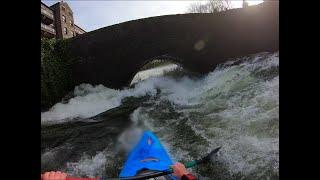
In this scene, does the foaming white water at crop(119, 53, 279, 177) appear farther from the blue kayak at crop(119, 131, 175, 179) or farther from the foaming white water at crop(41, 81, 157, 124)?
the blue kayak at crop(119, 131, 175, 179)

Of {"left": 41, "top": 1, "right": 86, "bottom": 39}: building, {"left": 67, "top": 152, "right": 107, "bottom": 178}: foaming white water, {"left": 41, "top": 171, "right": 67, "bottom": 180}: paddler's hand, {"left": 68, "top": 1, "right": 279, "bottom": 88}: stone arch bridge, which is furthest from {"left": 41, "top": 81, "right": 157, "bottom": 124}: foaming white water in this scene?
{"left": 41, "top": 171, "right": 67, "bottom": 180}: paddler's hand

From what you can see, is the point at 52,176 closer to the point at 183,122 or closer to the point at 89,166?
the point at 89,166

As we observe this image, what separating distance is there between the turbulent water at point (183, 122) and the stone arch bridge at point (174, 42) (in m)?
0.23

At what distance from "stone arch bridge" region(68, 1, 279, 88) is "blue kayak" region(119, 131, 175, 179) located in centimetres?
218

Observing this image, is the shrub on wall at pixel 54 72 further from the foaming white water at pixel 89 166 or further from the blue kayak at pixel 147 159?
the blue kayak at pixel 147 159

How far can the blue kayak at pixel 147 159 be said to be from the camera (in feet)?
11.5

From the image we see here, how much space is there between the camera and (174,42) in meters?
6.18

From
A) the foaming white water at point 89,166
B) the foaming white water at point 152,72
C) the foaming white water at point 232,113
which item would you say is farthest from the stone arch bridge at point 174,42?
the foaming white water at point 89,166

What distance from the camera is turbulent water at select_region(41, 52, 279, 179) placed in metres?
4.93

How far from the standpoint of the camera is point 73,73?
5.79m

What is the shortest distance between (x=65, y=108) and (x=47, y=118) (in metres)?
0.34
